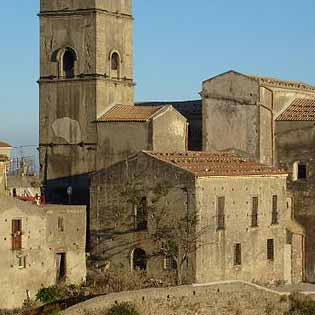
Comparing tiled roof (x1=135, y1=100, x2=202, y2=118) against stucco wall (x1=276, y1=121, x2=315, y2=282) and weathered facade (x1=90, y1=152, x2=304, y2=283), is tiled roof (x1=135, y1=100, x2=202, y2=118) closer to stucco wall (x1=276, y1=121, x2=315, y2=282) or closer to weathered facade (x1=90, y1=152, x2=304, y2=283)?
stucco wall (x1=276, y1=121, x2=315, y2=282)

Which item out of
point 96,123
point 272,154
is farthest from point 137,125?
point 272,154

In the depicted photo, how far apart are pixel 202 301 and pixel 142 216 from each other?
4.75m

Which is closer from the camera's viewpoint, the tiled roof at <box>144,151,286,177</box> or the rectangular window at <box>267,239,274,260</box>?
the tiled roof at <box>144,151,286,177</box>

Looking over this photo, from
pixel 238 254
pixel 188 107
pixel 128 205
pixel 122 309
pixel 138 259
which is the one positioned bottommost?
pixel 122 309

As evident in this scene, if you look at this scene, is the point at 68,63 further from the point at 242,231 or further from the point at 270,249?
the point at 270,249

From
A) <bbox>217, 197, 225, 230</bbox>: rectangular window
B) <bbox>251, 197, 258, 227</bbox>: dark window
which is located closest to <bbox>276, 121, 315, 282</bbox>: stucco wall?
<bbox>251, 197, 258, 227</bbox>: dark window

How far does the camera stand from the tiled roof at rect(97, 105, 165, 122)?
1877 inches

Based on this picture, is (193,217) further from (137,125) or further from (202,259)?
(137,125)

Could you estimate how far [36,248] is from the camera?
4141cm

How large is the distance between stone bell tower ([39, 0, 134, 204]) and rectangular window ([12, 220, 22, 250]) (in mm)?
8002

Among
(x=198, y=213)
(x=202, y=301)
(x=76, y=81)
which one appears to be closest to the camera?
(x=202, y=301)

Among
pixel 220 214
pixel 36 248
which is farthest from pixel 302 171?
pixel 36 248

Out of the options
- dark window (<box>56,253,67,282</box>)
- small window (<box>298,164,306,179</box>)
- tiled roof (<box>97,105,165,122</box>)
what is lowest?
dark window (<box>56,253,67,282</box>)

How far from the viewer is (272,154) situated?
4834cm
